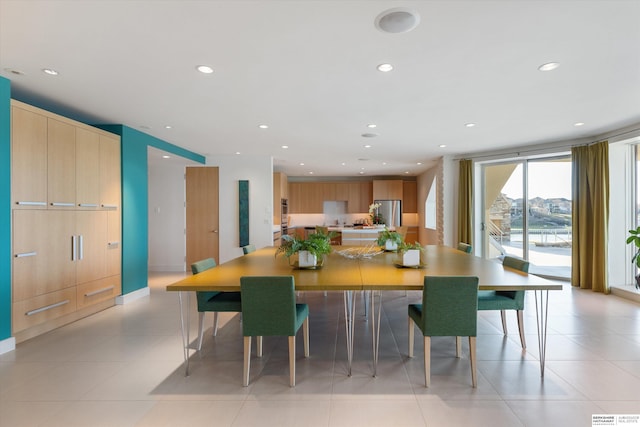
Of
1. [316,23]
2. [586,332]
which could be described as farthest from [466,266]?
[316,23]

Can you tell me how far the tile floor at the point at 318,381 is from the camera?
201 cm

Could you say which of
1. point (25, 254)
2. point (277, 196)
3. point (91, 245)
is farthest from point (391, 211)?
point (25, 254)

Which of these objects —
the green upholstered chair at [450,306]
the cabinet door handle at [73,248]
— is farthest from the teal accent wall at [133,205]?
the green upholstered chair at [450,306]

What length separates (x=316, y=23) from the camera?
2059mm

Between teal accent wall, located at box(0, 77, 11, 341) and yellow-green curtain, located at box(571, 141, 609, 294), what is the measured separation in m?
7.39

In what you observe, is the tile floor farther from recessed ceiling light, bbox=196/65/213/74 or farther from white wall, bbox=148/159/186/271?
white wall, bbox=148/159/186/271

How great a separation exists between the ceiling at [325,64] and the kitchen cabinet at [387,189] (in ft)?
17.3

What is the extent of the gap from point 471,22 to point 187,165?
6.22m

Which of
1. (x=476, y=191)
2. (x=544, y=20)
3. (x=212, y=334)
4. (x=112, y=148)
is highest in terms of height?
(x=544, y=20)

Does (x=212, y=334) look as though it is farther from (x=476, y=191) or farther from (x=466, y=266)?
(x=476, y=191)

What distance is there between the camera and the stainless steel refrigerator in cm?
1004

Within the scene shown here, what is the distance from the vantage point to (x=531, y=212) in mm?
6164

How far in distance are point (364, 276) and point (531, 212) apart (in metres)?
5.22

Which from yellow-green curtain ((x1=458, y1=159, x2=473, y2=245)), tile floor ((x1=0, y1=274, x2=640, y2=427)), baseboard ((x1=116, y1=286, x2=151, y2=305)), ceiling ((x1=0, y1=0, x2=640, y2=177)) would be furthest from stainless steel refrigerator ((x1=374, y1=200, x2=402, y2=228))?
baseboard ((x1=116, y1=286, x2=151, y2=305))
